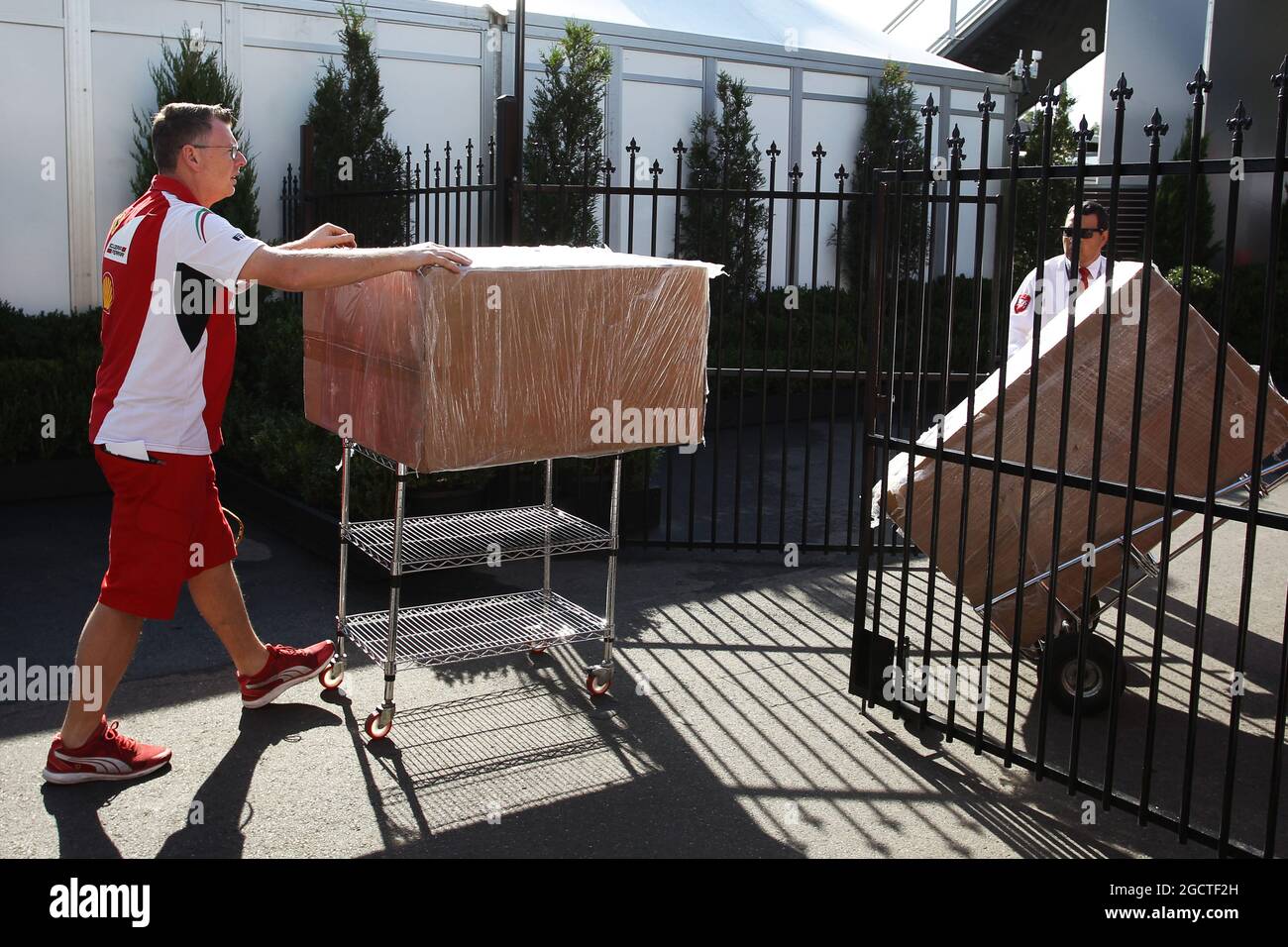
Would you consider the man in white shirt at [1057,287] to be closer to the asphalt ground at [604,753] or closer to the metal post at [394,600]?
the asphalt ground at [604,753]

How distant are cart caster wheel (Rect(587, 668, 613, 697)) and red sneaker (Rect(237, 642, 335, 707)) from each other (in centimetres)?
113

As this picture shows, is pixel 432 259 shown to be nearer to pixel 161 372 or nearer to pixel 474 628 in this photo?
pixel 161 372

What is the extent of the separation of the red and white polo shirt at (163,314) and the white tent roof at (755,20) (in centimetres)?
831

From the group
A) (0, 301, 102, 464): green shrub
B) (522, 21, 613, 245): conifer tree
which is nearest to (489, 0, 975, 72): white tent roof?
(522, 21, 613, 245): conifer tree

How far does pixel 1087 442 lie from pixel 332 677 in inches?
126

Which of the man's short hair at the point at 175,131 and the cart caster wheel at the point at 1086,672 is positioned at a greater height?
the man's short hair at the point at 175,131

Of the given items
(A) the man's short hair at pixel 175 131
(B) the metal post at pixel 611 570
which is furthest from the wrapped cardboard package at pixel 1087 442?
(A) the man's short hair at pixel 175 131

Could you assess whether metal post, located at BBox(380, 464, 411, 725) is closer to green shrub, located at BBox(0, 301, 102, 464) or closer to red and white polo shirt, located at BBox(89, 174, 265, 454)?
red and white polo shirt, located at BBox(89, 174, 265, 454)

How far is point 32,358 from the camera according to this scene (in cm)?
862

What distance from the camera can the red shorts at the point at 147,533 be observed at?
164 inches

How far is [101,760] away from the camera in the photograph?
4.18m

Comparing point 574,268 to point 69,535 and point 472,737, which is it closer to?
point 472,737
